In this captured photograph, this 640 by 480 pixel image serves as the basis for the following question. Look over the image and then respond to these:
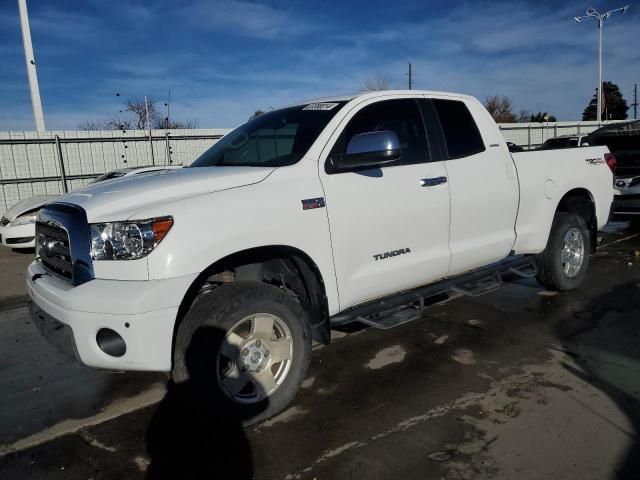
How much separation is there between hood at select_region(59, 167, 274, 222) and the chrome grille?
0.21 m

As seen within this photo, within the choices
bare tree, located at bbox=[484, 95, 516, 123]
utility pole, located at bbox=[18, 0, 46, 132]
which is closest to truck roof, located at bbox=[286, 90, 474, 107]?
utility pole, located at bbox=[18, 0, 46, 132]

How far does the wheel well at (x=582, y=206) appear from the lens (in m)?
5.62

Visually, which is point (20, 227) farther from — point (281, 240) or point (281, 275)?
point (281, 240)

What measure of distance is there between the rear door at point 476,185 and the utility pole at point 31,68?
39.5 feet

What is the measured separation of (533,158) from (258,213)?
316 centimetres

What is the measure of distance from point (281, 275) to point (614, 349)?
273cm

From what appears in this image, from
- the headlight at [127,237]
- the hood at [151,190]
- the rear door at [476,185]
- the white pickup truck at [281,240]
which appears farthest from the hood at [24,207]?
the rear door at [476,185]

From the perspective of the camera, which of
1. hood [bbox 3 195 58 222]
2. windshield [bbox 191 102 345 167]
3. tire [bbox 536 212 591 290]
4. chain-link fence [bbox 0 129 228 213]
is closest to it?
windshield [bbox 191 102 345 167]

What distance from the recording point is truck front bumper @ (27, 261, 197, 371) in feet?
8.95

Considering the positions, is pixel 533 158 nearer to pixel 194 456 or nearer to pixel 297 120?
pixel 297 120

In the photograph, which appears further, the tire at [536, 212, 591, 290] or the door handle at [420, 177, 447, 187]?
the tire at [536, 212, 591, 290]

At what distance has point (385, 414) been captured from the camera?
3.37 metres

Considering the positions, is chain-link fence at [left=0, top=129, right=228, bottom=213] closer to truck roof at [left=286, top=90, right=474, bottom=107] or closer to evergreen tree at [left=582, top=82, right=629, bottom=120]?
truck roof at [left=286, top=90, right=474, bottom=107]

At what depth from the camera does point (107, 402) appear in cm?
376
